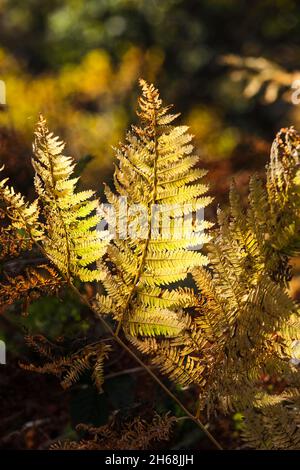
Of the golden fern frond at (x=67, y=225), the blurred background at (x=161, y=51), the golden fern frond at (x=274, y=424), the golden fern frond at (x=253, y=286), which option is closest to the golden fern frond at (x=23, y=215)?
the golden fern frond at (x=67, y=225)

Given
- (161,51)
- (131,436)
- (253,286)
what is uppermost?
(161,51)

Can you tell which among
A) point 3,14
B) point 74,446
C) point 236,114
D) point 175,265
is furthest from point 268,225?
point 3,14

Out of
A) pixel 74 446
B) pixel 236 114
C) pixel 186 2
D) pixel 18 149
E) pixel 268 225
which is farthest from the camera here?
pixel 186 2

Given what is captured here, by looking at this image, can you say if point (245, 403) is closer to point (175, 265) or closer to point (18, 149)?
point (175, 265)

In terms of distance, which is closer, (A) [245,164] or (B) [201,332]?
(B) [201,332]

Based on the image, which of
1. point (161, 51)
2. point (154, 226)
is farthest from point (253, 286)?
point (161, 51)

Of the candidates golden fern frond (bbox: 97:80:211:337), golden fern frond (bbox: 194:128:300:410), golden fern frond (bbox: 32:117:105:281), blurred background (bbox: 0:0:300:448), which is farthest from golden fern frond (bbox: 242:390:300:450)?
blurred background (bbox: 0:0:300:448)

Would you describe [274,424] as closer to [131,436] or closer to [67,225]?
[131,436]

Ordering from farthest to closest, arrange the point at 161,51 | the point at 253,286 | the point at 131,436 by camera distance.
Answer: the point at 161,51
the point at 131,436
the point at 253,286

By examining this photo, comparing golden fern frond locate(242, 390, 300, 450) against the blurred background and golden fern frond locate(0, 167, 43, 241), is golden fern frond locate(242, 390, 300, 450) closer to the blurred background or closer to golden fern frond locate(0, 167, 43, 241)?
golden fern frond locate(0, 167, 43, 241)
